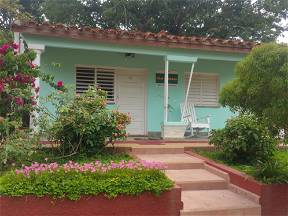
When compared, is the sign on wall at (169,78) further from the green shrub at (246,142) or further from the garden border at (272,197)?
the garden border at (272,197)

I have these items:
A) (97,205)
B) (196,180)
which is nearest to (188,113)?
(196,180)

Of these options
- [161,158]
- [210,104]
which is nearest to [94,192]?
[161,158]

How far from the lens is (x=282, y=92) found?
17.0 ft

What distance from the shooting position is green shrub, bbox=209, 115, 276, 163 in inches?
299

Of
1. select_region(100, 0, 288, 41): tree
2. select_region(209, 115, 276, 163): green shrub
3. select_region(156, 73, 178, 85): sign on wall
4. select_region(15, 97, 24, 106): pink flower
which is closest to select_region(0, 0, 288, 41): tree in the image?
select_region(100, 0, 288, 41): tree

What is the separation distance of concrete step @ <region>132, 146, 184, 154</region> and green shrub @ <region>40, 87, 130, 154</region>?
77 cm

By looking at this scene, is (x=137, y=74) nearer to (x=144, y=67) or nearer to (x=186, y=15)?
(x=144, y=67)

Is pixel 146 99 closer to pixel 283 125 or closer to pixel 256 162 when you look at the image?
pixel 256 162

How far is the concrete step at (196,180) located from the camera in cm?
655

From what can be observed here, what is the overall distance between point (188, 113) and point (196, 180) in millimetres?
5249

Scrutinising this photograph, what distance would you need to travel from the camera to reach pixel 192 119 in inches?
451

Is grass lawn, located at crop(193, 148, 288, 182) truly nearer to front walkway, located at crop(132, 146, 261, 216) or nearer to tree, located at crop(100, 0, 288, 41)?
front walkway, located at crop(132, 146, 261, 216)

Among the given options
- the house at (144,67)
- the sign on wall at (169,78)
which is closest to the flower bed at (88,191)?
the house at (144,67)

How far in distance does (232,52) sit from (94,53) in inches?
159
